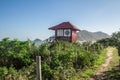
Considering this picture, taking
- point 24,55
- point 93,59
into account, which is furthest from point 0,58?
point 93,59

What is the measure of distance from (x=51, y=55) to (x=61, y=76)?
3.20 m

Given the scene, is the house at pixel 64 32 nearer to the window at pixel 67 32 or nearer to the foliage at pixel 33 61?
the window at pixel 67 32

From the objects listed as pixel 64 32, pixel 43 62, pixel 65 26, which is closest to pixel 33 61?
pixel 43 62

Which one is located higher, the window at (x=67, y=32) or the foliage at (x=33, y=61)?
the window at (x=67, y=32)

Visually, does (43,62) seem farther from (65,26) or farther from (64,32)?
(65,26)

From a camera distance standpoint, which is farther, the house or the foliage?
the house

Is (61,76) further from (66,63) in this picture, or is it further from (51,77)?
(66,63)

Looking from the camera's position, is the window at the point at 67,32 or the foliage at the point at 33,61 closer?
the foliage at the point at 33,61

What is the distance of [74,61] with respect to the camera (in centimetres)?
1435

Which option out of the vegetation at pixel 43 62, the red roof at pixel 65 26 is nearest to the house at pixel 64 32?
the red roof at pixel 65 26

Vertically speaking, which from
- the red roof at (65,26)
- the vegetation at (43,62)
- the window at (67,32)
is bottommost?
the vegetation at (43,62)

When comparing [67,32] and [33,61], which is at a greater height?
[67,32]

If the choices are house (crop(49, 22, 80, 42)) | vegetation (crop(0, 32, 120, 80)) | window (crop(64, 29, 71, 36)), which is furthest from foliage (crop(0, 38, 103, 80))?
window (crop(64, 29, 71, 36))

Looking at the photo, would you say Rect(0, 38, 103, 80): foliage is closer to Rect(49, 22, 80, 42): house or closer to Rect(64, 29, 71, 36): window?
Rect(49, 22, 80, 42): house
